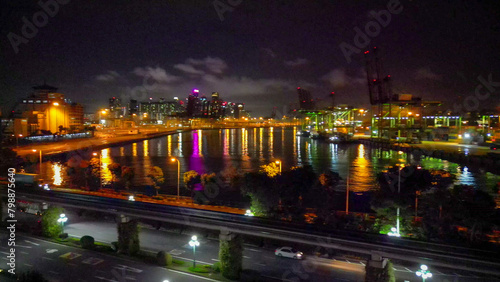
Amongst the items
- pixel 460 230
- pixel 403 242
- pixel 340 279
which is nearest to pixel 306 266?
pixel 340 279

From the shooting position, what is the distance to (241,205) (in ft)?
19.8

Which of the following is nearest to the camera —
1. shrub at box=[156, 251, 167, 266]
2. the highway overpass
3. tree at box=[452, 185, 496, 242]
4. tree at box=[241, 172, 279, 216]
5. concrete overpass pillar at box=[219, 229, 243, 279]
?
the highway overpass

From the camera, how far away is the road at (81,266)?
3334 millimetres

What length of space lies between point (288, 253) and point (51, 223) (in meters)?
2.98

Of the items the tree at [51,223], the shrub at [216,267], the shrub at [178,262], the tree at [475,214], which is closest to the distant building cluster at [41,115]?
the tree at [51,223]

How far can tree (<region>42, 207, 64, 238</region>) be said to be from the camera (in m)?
4.34

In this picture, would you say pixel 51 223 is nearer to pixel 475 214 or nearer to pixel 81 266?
pixel 81 266

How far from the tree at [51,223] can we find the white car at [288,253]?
9.18 feet

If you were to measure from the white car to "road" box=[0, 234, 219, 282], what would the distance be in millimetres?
973

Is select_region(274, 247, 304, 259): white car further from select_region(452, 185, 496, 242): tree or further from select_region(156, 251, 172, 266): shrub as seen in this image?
select_region(452, 185, 496, 242): tree

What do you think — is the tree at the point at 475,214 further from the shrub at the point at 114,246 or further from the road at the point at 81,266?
the shrub at the point at 114,246

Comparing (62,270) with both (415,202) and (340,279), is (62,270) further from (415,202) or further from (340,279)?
(415,202)

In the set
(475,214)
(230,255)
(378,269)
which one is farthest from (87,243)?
(475,214)

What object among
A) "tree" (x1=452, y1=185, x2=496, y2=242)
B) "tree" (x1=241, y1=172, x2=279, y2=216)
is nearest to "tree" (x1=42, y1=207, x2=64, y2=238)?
"tree" (x1=241, y1=172, x2=279, y2=216)
